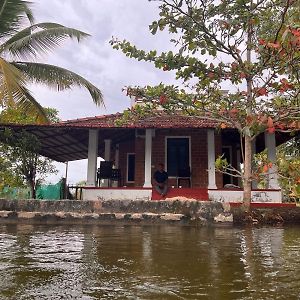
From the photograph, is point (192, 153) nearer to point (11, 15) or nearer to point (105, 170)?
point (105, 170)

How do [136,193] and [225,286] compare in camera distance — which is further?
[136,193]

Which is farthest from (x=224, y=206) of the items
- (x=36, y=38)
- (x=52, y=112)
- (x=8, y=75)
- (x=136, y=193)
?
(x=52, y=112)

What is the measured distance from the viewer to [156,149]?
14.3 metres

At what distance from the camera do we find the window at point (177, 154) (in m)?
14.2

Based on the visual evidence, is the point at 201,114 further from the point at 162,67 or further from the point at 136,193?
the point at 136,193

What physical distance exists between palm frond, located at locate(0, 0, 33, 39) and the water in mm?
7725

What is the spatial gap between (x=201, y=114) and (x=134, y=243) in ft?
15.7

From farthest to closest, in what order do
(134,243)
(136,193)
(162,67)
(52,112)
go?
(52,112), (136,193), (162,67), (134,243)

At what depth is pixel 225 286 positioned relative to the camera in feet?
8.71

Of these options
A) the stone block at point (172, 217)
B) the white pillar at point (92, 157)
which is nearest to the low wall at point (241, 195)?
the white pillar at point (92, 157)

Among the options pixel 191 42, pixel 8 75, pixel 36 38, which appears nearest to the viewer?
pixel 191 42

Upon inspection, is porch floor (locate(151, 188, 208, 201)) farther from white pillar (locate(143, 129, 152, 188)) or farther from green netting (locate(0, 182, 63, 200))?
green netting (locate(0, 182, 63, 200))

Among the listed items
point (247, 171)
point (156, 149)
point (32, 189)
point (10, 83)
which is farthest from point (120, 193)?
point (10, 83)

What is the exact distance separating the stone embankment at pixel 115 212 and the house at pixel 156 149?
3.81m
